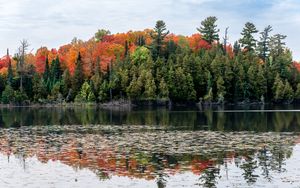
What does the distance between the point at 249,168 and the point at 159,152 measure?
26.2 ft

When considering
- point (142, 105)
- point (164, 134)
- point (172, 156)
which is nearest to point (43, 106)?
point (142, 105)

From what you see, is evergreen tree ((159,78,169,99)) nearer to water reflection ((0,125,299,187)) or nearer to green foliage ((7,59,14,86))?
green foliage ((7,59,14,86))

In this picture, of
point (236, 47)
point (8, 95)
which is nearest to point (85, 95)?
point (8, 95)

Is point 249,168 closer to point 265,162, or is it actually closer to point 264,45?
point 265,162

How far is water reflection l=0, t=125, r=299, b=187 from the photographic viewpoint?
2716 cm

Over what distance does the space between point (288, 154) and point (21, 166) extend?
646 inches

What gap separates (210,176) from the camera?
86.0 feet

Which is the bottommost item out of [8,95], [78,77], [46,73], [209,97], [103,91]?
[8,95]

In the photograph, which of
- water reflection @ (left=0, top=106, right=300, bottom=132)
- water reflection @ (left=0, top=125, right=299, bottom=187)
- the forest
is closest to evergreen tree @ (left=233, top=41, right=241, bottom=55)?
the forest

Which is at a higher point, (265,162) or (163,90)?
(163,90)

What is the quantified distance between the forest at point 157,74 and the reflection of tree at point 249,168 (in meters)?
94.2

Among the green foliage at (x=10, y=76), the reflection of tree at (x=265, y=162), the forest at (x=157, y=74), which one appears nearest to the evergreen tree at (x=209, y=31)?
the forest at (x=157, y=74)

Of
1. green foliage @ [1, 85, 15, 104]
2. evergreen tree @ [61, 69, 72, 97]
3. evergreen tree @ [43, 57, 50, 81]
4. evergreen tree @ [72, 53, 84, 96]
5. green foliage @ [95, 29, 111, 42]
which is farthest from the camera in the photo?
green foliage @ [95, 29, 111, 42]

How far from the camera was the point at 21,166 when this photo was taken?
Result: 98.5 feet
